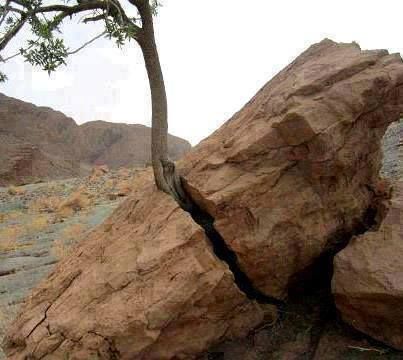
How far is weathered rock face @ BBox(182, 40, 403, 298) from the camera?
180 inches

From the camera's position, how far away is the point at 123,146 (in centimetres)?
4519

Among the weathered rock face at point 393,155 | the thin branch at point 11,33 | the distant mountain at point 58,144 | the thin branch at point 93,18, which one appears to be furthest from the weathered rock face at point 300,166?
the distant mountain at point 58,144

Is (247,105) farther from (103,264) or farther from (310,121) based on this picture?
(103,264)

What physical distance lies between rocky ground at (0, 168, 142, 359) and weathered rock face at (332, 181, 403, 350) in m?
4.25

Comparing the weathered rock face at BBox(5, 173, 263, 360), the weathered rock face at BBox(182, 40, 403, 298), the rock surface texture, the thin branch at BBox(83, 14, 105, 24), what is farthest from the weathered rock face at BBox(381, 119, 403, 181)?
the thin branch at BBox(83, 14, 105, 24)

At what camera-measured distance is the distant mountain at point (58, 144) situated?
3488 cm

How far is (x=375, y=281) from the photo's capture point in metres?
4.06

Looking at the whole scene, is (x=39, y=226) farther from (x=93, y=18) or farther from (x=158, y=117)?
(x=93, y=18)

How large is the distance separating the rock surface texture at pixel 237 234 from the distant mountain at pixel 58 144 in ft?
99.2

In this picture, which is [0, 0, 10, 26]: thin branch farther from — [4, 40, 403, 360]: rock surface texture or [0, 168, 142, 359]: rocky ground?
[0, 168, 142, 359]: rocky ground

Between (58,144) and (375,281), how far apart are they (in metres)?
41.6

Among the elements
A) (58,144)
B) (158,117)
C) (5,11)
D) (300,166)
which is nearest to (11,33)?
(5,11)

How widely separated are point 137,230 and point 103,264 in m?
0.52

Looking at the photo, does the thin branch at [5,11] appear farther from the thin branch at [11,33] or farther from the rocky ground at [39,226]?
the rocky ground at [39,226]
